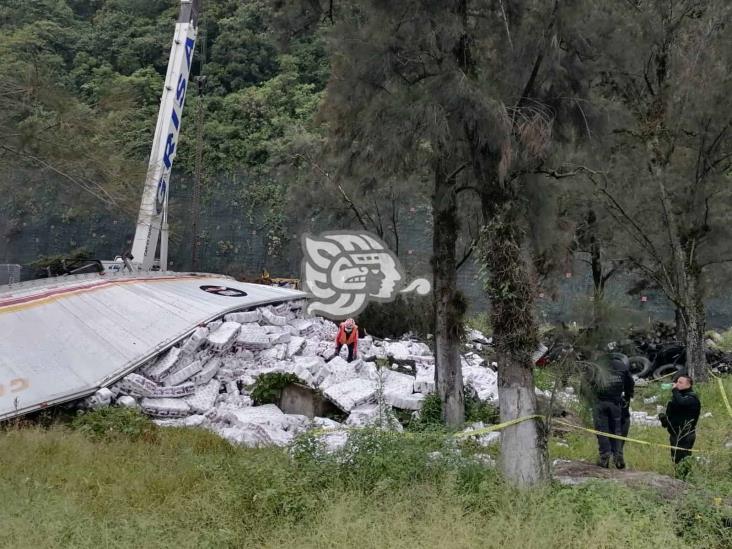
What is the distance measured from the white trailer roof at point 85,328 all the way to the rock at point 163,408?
67 cm

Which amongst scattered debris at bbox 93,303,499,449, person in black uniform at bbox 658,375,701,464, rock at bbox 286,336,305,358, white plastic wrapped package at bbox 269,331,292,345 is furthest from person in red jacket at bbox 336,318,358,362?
person in black uniform at bbox 658,375,701,464

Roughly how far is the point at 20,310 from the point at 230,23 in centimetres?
2803

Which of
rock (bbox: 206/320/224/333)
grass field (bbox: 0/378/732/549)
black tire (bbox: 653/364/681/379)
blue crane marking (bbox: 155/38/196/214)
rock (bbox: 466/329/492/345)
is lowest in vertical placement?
black tire (bbox: 653/364/681/379)

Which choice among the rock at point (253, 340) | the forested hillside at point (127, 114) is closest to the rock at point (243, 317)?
the rock at point (253, 340)

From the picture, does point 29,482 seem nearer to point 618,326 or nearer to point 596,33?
point 618,326

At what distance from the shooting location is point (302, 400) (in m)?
11.1

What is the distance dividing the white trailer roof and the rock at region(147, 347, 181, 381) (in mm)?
177

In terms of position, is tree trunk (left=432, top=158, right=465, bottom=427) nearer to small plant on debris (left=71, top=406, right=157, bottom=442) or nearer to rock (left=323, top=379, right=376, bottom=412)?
rock (left=323, top=379, right=376, bottom=412)

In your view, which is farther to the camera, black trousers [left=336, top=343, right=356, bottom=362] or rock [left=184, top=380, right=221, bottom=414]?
black trousers [left=336, top=343, right=356, bottom=362]

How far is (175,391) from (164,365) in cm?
69

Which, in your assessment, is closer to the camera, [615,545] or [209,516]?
[615,545]

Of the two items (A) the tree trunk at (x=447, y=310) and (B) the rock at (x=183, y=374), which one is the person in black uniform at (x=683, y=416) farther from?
(B) the rock at (x=183, y=374)

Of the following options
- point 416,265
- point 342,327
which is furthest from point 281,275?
point 342,327

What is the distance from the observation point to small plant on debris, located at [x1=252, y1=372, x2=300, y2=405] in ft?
36.8
